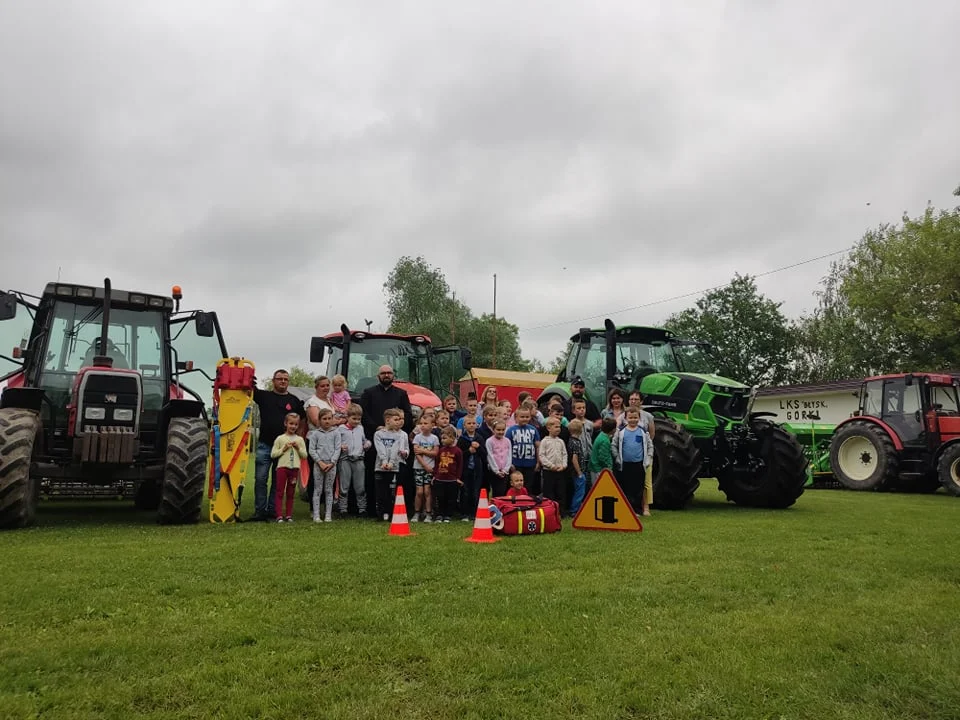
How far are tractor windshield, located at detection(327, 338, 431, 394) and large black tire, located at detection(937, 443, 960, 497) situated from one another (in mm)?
9913

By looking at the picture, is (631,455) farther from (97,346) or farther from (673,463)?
(97,346)

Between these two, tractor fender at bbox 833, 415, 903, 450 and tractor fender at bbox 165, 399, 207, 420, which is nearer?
tractor fender at bbox 165, 399, 207, 420

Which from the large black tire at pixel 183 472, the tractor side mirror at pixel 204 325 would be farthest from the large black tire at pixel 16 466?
the tractor side mirror at pixel 204 325

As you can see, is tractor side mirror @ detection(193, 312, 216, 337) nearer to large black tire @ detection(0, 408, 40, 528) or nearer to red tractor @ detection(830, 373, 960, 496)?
large black tire @ detection(0, 408, 40, 528)

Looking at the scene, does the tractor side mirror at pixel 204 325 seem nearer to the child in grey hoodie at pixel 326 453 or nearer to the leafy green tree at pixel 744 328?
the child in grey hoodie at pixel 326 453

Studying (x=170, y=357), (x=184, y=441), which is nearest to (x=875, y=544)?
(x=184, y=441)

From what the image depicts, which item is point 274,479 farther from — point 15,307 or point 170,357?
point 15,307

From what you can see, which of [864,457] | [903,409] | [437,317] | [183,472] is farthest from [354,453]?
[437,317]

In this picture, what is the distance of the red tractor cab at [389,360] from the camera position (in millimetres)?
11805

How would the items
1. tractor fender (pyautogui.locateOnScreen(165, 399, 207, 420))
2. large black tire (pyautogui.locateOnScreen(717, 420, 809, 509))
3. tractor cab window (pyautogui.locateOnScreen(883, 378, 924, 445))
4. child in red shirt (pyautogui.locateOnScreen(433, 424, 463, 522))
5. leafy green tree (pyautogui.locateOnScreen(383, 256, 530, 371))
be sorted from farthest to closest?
leafy green tree (pyautogui.locateOnScreen(383, 256, 530, 371)), tractor cab window (pyautogui.locateOnScreen(883, 378, 924, 445)), large black tire (pyautogui.locateOnScreen(717, 420, 809, 509)), child in red shirt (pyautogui.locateOnScreen(433, 424, 463, 522)), tractor fender (pyautogui.locateOnScreen(165, 399, 207, 420))

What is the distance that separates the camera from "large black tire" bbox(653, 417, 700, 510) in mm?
10062

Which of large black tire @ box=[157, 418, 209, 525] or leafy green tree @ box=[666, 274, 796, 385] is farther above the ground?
leafy green tree @ box=[666, 274, 796, 385]

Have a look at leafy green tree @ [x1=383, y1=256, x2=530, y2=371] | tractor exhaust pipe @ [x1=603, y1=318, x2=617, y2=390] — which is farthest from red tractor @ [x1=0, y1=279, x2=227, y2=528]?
leafy green tree @ [x1=383, y1=256, x2=530, y2=371]

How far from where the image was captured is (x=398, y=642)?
3.84 meters
